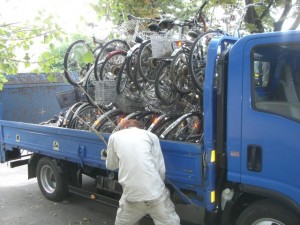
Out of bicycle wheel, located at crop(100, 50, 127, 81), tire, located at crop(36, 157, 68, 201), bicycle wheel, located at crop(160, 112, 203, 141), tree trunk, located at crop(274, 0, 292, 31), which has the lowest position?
tire, located at crop(36, 157, 68, 201)

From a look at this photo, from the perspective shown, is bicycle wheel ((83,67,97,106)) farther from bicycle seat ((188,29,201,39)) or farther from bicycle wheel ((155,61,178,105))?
bicycle seat ((188,29,201,39))

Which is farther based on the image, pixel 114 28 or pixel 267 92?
pixel 114 28

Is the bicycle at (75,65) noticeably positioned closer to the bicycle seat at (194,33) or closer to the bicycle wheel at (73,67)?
the bicycle wheel at (73,67)

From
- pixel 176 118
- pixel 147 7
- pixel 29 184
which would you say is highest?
pixel 147 7

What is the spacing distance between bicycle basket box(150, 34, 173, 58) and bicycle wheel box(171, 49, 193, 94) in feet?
0.82

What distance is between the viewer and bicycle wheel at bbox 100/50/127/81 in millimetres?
5496

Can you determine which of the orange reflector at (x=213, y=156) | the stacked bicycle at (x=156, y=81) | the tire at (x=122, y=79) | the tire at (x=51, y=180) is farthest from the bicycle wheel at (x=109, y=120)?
the orange reflector at (x=213, y=156)

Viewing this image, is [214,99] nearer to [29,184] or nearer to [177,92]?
[177,92]

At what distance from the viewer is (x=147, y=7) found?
9969 millimetres

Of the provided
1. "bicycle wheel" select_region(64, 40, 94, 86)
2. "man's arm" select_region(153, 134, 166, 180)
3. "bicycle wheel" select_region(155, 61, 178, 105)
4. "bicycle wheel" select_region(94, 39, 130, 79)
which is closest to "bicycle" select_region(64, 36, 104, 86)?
"bicycle wheel" select_region(64, 40, 94, 86)

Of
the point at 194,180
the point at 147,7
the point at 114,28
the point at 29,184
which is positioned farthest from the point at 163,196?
the point at 147,7

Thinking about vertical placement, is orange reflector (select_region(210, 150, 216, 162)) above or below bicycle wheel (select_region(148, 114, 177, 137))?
below

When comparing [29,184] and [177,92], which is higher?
[177,92]

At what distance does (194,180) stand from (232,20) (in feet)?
11.1
